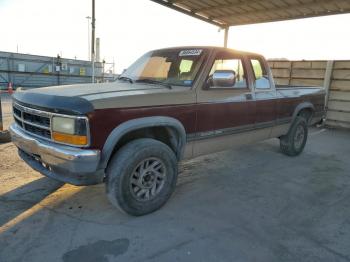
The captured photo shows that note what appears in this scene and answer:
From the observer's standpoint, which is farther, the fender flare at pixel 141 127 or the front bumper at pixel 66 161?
the fender flare at pixel 141 127

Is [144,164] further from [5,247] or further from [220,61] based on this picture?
[220,61]

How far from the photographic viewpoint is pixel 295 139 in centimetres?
618

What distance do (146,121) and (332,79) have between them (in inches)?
329

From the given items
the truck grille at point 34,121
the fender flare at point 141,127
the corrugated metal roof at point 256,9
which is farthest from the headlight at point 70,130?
the corrugated metal roof at point 256,9

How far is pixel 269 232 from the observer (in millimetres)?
3193

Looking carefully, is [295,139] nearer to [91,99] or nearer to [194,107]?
[194,107]

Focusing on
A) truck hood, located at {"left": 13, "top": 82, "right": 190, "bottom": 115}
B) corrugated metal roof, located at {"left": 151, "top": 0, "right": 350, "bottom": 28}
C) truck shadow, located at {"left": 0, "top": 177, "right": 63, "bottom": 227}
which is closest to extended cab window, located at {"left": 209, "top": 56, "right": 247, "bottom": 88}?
truck hood, located at {"left": 13, "top": 82, "right": 190, "bottom": 115}

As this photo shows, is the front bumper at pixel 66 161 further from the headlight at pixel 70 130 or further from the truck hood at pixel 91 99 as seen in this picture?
the truck hood at pixel 91 99

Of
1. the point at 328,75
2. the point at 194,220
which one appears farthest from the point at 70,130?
the point at 328,75

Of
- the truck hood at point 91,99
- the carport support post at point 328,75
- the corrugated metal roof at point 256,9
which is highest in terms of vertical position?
the corrugated metal roof at point 256,9

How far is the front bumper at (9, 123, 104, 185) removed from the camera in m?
2.85

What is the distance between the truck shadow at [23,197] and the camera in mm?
3371

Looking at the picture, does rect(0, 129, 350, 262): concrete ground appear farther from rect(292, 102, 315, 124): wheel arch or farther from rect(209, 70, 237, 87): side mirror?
rect(209, 70, 237, 87): side mirror

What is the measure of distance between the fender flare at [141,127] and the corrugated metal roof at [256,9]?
21.8ft
